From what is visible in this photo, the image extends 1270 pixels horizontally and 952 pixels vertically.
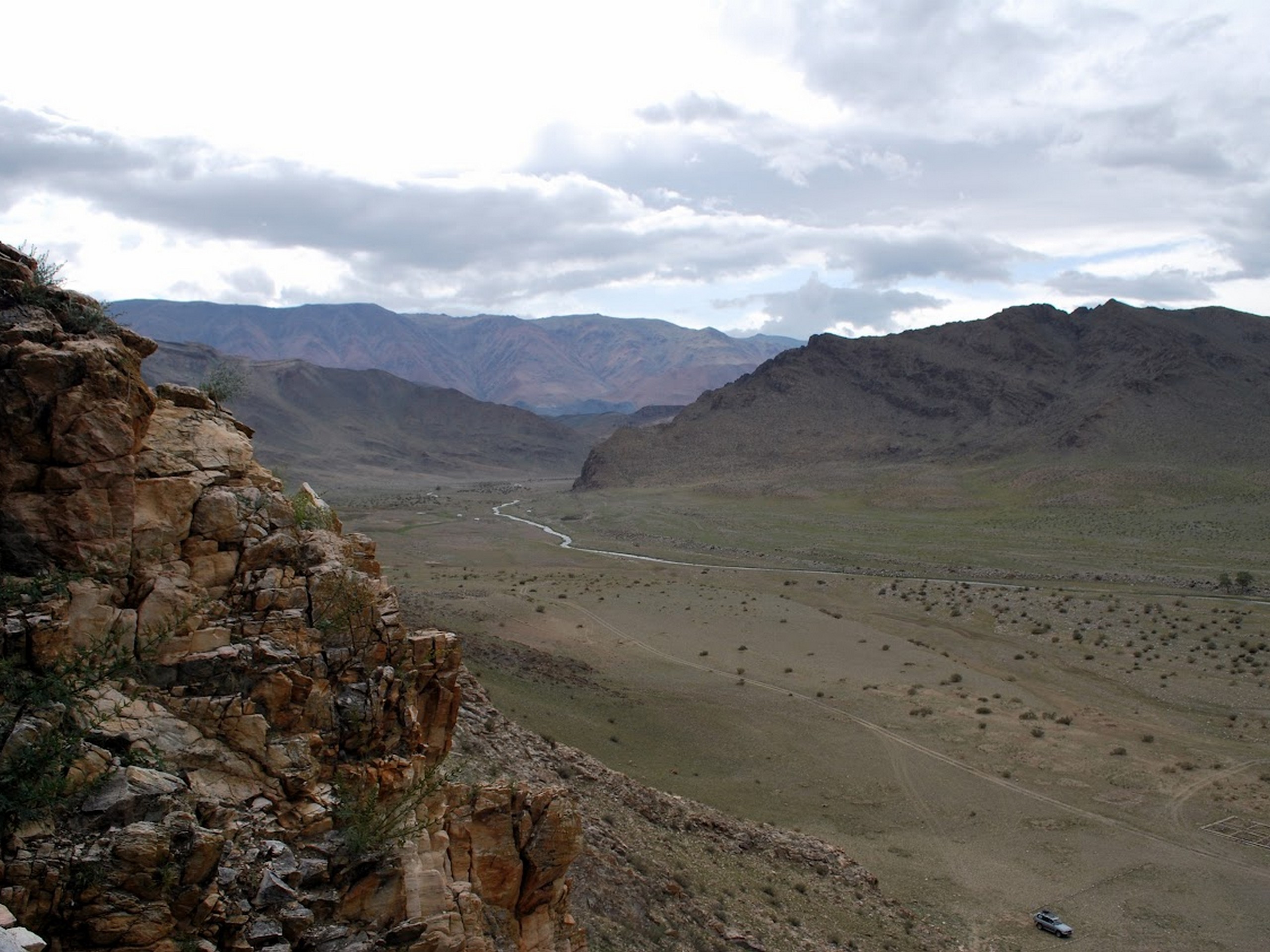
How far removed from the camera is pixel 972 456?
11094 cm

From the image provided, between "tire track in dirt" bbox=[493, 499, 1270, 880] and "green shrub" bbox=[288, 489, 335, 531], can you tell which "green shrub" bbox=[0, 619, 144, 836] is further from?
"tire track in dirt" bbox=[493, 499, 1270, 880]

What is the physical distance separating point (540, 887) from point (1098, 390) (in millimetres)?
126896

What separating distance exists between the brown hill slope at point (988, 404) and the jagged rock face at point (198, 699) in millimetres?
98975

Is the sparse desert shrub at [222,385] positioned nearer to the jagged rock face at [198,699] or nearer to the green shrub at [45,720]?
the jagged rock face at [198,699]

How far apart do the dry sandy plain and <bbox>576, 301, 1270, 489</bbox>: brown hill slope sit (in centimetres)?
6077

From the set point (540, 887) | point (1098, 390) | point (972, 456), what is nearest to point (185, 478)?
point (540, 887)

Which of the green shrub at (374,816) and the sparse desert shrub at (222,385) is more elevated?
the sparse desert shrub at (222,385)

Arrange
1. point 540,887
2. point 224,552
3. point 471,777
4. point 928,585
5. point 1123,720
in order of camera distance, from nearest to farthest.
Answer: point 224,552
point 540,887
point 471,777
point 1123,720
point 928,585

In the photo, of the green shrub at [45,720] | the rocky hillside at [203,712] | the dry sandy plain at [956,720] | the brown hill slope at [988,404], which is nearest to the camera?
the green shrub at [45,720]

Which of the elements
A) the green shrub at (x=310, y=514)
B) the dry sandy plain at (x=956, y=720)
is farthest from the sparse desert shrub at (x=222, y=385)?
the dry sandy plain at (x=956, y=720)

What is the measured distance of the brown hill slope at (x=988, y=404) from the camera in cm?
10488

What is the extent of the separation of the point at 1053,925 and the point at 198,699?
15.6 metres

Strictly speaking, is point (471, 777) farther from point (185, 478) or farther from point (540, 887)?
point (185, 478)

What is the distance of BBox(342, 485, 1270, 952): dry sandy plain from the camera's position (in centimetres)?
1858
